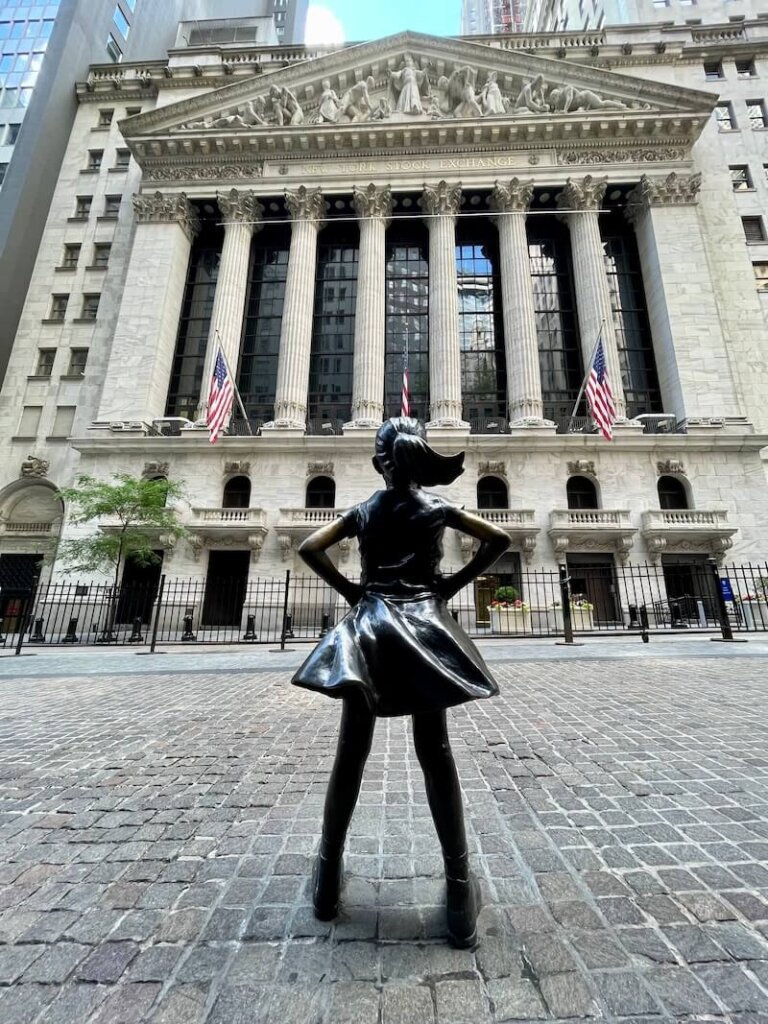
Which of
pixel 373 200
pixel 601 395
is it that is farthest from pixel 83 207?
pixel 601 395

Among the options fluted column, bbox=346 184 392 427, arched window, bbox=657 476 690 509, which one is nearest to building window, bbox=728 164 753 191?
arched window, bbox=657 476 690 509

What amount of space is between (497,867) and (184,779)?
236 centimetres

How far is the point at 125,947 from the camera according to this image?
5.88 feet

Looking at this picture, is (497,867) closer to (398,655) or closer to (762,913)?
(762,913)

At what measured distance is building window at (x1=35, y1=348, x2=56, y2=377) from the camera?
26766mm

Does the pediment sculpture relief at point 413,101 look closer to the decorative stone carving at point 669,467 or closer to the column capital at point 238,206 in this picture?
the column capital at point 238,206

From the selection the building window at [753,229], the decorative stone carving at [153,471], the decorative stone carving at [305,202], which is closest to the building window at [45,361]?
the decorative stone carving at [153,471]

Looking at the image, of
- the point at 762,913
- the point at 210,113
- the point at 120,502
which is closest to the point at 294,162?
the point at 210,113

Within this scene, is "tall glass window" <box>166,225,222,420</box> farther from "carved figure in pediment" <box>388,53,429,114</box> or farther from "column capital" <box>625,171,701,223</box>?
"column capital" <box>625,171,701,223</box>

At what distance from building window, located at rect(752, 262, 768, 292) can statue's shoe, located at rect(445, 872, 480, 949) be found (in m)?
34.2

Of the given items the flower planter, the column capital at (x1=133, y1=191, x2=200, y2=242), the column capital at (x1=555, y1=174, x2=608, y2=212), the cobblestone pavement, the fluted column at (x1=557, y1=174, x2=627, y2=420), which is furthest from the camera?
the column capital at (x1=133, y1=191, x2=200, y2=242)

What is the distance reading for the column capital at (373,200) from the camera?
2542cm

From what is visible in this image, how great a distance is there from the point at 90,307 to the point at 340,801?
34609 mm

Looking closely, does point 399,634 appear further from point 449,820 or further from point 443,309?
point 443,309
